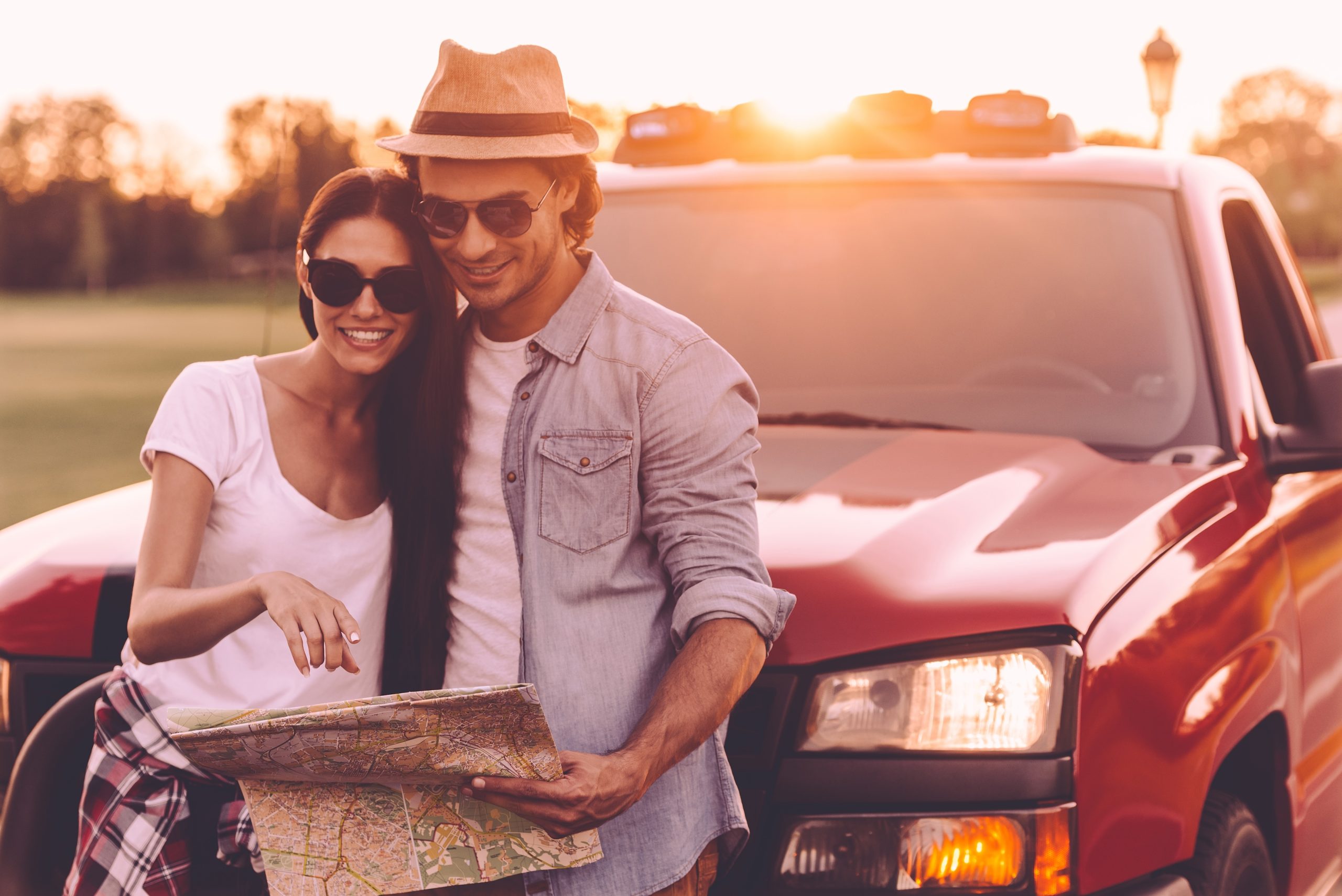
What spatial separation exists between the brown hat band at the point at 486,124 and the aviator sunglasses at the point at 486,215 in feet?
0.29

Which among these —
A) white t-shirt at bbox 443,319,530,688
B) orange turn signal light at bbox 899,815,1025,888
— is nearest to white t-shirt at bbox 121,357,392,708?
white t-shirt at bbox 443,319,530,688

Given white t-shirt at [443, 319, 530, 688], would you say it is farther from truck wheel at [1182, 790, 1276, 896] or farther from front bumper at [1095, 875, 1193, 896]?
truck wheel at [1182, 790, 1276, 896]

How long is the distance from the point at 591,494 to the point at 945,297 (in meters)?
1.78

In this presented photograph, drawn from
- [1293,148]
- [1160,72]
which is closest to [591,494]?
[1160,72]

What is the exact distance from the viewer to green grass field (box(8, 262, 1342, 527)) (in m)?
16.2

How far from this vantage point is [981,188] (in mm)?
3783

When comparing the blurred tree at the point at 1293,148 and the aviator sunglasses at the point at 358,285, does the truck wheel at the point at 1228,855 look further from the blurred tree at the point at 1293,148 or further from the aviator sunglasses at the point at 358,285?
the blurred tree at the point at 1293,148

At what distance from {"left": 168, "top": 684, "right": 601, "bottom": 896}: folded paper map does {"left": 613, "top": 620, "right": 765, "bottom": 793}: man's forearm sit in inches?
5.5

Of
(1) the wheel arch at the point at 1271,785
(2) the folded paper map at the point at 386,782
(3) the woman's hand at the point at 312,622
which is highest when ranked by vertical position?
(3) the woman's hand at the point at 312,622

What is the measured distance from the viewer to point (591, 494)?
216 centimetres

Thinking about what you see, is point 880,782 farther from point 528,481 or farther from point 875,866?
point 528,481

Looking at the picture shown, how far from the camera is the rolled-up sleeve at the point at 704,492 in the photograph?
6.82ft

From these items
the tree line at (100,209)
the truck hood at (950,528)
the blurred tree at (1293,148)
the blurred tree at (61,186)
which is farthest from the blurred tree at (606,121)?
the blurred tree at (1293,148)

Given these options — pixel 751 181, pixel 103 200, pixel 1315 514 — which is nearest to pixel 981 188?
pixel 751 181
